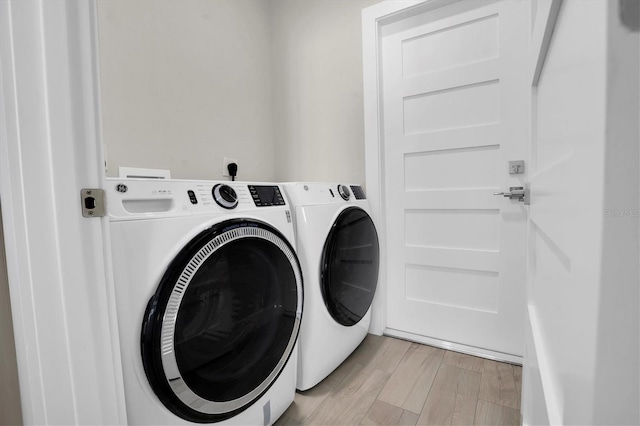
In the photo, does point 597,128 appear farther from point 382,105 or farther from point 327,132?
point 327,132

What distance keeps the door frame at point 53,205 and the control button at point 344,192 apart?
0.98 metres

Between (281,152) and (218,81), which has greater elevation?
(218,81)

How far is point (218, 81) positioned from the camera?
1564mm

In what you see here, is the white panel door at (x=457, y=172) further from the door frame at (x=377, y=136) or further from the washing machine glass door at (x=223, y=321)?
the washing machine glass door at (x=223, y=321)

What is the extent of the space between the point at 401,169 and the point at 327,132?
0.52 meters

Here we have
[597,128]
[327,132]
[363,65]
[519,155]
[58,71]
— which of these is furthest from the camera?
[327,132]

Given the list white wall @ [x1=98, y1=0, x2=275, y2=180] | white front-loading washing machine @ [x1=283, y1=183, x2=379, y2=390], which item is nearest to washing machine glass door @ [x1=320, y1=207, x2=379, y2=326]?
white front-loading washing machine @ [x1=283, y1=183, x2=379, y2=390]

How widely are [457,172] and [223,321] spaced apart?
1.29m

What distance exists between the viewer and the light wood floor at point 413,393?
1.04 meters

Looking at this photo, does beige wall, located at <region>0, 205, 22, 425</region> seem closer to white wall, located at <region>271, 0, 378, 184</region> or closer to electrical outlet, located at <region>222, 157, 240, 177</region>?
electrical outlet, located at <region>222, 157, 240, 177</region>

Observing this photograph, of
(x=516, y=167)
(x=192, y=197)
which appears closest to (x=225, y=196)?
(x=192, y=197)

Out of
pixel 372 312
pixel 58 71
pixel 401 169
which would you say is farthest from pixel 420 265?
pixel 58 71

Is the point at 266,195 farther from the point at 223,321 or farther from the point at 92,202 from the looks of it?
the point at 92,202

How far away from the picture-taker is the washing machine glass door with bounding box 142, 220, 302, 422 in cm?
62
